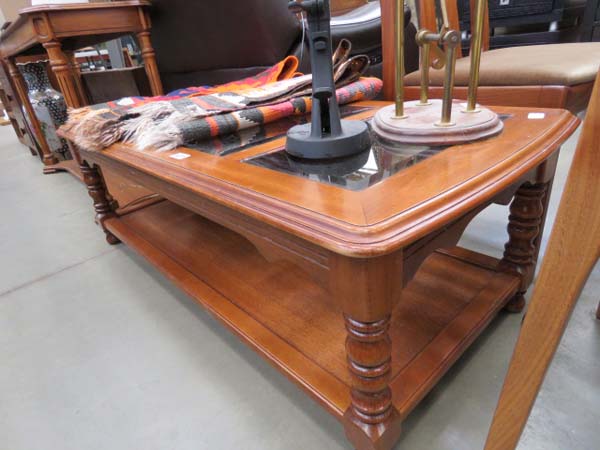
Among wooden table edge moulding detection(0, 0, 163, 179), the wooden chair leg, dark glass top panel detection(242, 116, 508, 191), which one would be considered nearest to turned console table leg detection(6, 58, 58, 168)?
wooden table edge moulding detection(0, 0, 163, 179)

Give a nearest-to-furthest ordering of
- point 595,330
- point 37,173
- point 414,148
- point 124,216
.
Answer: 1. point 414,148
2. point 595,330
3. point 124,216
4. point 37,173

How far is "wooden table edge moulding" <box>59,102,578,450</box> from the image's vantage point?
0.33 metres

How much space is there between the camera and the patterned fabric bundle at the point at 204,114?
0.61 meters

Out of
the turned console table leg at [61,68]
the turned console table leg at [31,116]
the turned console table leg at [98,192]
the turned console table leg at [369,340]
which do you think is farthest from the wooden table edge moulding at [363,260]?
the turned console table leg at [31,116]

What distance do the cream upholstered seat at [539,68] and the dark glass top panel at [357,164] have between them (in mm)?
348

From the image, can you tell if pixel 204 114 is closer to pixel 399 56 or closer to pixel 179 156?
pixel 179 156

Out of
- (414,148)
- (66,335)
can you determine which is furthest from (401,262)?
(66,335)

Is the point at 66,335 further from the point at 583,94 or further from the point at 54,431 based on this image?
the point at 583,94

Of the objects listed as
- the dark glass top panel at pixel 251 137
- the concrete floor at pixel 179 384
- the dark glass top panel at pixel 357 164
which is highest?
the dark glass top panel at pixel 251 137

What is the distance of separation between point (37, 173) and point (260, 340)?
1977mm

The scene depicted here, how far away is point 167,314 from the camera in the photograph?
0.78 meters

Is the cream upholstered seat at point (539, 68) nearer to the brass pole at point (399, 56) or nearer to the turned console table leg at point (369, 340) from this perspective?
the brass pole at point (399, 56)

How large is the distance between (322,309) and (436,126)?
33 cm

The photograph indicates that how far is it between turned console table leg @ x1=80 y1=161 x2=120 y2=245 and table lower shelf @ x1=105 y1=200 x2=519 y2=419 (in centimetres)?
28
